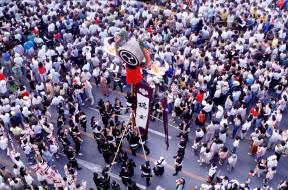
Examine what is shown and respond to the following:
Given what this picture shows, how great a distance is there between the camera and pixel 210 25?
19672 millimetres

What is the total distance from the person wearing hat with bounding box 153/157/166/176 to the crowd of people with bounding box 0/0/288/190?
0.04m

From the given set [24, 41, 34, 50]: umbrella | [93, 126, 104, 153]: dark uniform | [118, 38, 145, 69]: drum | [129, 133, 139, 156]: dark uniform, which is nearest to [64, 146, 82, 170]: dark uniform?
[93, 126, 104, 153]: dark uniform

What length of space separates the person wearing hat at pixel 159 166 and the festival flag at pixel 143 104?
1.27 metres

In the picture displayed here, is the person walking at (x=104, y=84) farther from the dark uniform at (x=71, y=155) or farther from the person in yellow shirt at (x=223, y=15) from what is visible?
the person in yellow shirt at (x=223, y=15)

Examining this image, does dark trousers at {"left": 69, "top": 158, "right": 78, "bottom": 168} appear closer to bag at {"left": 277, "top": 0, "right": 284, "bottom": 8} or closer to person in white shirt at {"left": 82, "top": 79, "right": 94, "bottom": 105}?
person in white shirt at {"left": 82, "top": 79, "right": 94, "bottom": 105}

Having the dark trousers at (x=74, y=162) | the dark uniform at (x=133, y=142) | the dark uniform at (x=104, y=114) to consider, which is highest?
the dark uniform at (x=104, y=114)

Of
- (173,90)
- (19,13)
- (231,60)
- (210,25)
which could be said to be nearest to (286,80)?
(231,60)

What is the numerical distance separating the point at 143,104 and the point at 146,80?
4151 millimetres

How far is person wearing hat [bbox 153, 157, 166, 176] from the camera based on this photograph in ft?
37.6

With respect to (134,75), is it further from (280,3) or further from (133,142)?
(280,3)

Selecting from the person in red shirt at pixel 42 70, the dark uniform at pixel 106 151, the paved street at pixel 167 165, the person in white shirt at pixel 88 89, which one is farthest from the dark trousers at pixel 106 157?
the person in red shirt at pixel 42 70

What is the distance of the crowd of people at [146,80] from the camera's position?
1203cm

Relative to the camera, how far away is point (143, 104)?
11.3 metres

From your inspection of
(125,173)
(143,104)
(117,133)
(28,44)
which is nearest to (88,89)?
(117,133)
